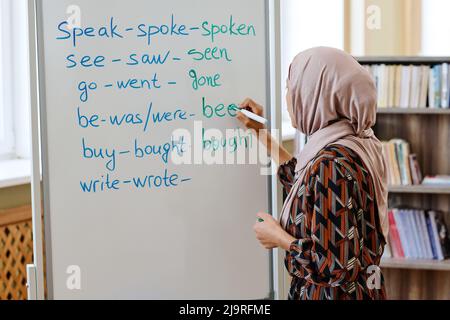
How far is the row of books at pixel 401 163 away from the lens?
124 inches

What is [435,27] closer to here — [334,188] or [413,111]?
[413,111]

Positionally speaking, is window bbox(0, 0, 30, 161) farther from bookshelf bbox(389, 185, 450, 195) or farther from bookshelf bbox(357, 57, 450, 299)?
bookshelf bbox(389, 185, 450, 195)

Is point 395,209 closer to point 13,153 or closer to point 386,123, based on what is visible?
point 386,123

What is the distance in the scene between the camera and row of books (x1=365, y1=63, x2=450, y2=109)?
3.06 metres

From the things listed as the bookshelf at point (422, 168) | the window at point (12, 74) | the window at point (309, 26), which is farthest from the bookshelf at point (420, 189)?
the window at point (12, 74)

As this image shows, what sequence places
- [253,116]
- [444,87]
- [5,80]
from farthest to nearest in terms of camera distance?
[444,87]
[5,80]
[253,116]

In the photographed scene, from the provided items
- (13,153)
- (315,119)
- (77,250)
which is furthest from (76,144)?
(13,153)

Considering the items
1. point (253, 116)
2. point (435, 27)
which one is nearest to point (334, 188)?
point (253, 116)

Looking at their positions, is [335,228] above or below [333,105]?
below

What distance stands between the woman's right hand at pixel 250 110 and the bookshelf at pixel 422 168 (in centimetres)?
131

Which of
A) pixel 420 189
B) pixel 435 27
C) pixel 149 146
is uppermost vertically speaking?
pixel 435 27

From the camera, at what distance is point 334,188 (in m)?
1.58

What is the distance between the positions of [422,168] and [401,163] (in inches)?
4.8

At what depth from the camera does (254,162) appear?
1.95 m
